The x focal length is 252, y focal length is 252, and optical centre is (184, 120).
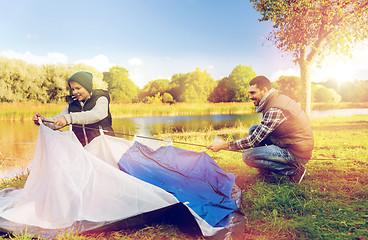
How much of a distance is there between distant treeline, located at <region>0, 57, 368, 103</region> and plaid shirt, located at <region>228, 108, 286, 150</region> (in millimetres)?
31653

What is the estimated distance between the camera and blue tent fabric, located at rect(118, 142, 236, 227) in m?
2.61

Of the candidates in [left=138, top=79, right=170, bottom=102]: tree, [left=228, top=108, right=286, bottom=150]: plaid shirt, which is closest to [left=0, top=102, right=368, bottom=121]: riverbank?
[left=228, top=108, right=286, bottom=150]: plaid shirt

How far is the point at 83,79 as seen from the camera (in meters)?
3.55

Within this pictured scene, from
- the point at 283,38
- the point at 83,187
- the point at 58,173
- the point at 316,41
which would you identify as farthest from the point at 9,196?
the point at 316,41

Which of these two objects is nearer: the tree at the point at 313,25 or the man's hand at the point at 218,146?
the man's hand at the point at 218,146

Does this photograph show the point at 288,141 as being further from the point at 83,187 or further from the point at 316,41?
the point at 316,41

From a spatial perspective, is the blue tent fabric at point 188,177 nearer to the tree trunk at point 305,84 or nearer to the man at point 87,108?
the man at point 87,108

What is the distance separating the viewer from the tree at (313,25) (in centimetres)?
955

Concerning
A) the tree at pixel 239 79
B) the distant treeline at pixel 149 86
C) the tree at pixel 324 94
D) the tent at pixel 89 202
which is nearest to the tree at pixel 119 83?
the distant treeline at pixel 149 86

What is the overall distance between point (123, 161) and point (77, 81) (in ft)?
4.24

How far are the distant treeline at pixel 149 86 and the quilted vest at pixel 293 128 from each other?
1240 inches

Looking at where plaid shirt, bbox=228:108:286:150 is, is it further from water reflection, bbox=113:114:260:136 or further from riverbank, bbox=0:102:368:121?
riverbank, bbox=0:102:368:121

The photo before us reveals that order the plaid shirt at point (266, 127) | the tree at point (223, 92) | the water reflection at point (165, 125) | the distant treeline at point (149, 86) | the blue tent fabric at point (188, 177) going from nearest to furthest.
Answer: the blue tent fabric at point (188, 177) → the plaid shirt at point (266, 127) → the water reflection at point (165, 125) → the distant treeline at point (149, 86) → the tree at point (223, 92)

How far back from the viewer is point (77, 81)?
3496 mm
